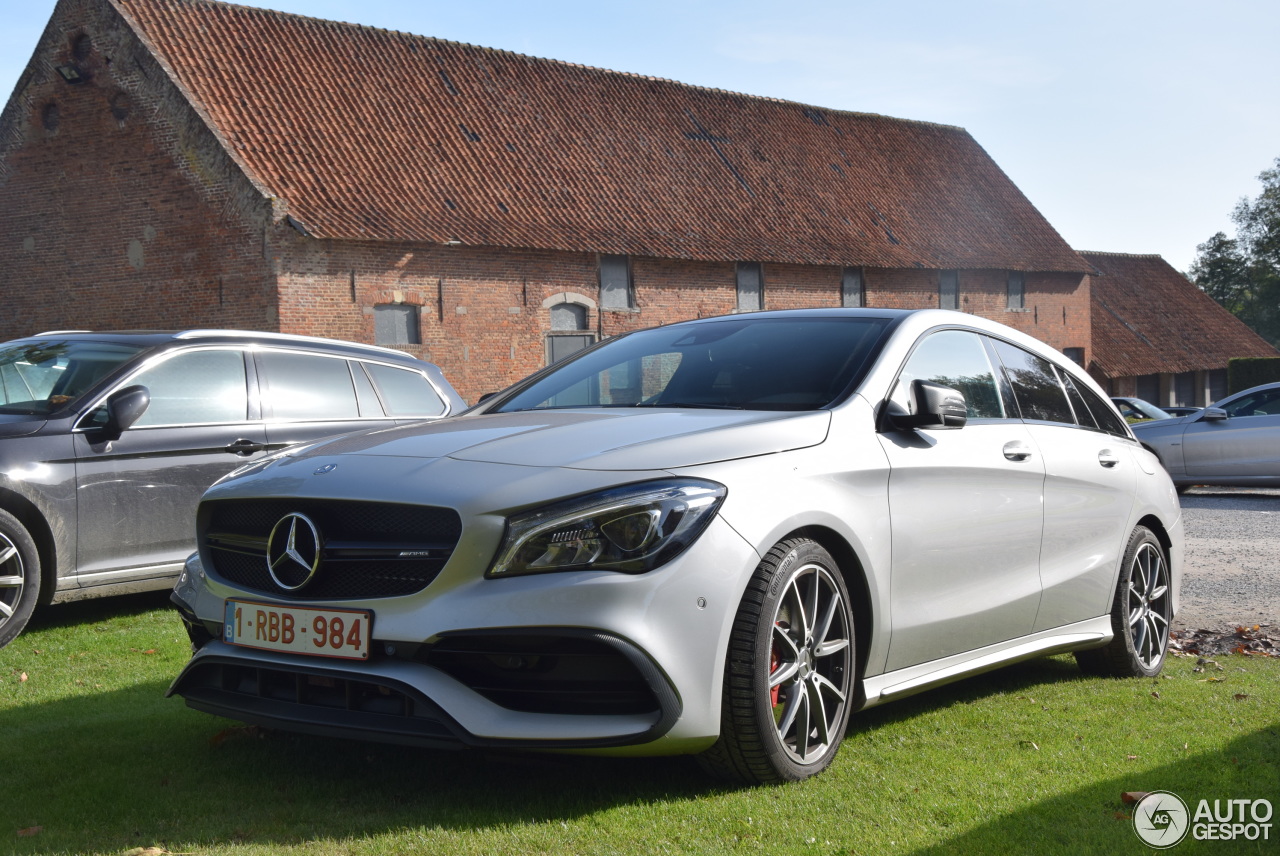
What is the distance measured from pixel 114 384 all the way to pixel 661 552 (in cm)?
493

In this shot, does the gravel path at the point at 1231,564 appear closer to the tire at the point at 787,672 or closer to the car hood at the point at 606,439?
the tire at the point at 787,672

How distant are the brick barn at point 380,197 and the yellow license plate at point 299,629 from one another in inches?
860

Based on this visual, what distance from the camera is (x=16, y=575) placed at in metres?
6.79

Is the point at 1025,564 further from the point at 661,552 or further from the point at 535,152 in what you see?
the point at 535,152

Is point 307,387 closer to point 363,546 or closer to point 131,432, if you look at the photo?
point 131,432

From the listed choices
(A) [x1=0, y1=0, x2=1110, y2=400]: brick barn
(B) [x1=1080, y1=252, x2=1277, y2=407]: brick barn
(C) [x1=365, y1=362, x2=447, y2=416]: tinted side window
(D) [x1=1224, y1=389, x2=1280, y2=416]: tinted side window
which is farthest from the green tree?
(C) [x1=365, y1=362, x2=447, y2=416]: tinted side window

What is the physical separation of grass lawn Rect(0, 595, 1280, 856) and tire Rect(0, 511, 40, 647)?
1.28 meters

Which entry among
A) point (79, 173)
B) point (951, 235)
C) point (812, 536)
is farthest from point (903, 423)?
point (951, 235)

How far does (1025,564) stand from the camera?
5.19 meters

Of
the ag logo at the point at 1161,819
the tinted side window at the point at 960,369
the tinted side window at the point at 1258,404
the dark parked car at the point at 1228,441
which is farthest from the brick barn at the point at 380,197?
the ag logo at the point at 1161,819

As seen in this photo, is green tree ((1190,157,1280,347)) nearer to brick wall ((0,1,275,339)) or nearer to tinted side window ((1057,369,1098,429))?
brick wall ((0,1,275,339))

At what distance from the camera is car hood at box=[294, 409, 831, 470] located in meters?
3.86

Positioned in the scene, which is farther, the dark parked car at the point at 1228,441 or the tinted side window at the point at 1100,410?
the dark parked car at the point at 1228,441

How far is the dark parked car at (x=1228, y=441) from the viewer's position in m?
16.6
